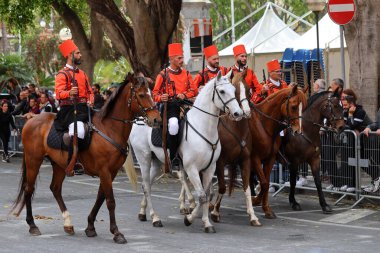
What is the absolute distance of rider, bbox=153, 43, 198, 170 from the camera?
13.6m

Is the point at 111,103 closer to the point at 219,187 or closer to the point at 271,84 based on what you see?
the point at 219,187

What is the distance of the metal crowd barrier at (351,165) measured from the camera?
51.2 feet

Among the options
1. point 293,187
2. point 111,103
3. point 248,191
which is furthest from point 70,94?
point 293,187

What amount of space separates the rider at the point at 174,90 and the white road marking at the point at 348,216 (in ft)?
8.44

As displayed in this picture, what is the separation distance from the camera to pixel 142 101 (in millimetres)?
12438

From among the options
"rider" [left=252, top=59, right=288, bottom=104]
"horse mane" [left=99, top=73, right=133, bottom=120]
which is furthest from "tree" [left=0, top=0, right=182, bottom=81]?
"horse mane" [left=99, top=73, right=133, bottom=120]

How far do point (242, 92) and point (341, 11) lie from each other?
12.7 feet

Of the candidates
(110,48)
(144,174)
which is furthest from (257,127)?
(110,48)

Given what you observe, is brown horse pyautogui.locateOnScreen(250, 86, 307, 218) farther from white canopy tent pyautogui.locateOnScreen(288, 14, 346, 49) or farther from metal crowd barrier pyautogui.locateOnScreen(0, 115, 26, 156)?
metal crowd barrier pyautogui.locateOnScreen(0, 115, 26, 156)

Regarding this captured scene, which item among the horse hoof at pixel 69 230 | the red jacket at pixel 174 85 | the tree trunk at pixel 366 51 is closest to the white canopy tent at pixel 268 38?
the tree trunk at pixel 366 51

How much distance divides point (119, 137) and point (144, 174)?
1.92 m

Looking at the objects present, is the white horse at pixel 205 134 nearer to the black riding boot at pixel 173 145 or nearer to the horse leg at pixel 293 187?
the black riding boot at pixel 173 145

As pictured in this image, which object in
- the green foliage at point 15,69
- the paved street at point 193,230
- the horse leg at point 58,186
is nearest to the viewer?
the paved street at point 193,230

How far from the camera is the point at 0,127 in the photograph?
2570cm
